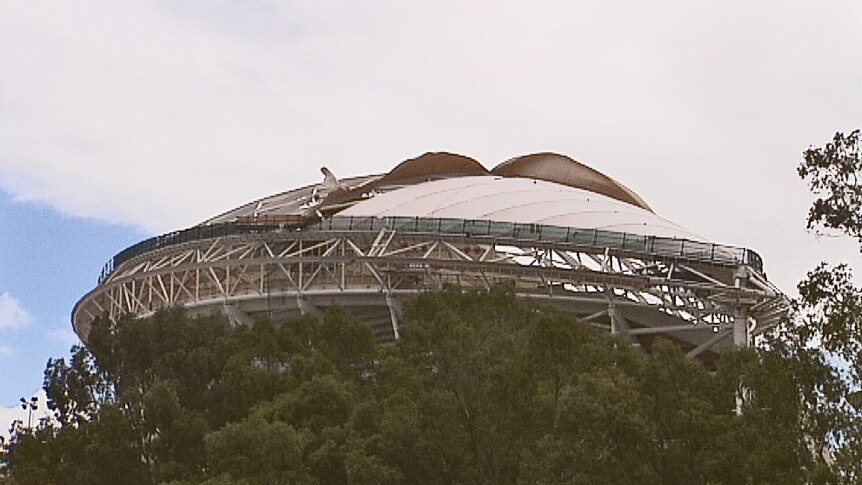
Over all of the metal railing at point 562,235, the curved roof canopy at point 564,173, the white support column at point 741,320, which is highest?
the curved roof canopy at point 564,173

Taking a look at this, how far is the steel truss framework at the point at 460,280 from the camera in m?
62.2

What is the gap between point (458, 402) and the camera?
37594mm

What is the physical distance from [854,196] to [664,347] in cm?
934

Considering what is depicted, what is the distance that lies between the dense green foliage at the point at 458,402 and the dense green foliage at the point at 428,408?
50 millimetres

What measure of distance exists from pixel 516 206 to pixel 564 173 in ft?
46.5

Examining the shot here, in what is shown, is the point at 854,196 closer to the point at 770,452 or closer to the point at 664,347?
the point at 770,452

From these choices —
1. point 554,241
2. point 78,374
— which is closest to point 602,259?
point 554,241

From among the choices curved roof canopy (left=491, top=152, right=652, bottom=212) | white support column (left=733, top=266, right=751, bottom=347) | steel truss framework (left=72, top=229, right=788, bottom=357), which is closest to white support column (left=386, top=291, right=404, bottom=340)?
steel truss framework (left=72, top=229, right=788, bottom=357)

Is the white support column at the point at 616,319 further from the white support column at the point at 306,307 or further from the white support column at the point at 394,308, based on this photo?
the white support column at the point at 306,307

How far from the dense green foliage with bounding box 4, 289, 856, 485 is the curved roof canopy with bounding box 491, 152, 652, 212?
37.5 metres

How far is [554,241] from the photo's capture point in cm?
6300

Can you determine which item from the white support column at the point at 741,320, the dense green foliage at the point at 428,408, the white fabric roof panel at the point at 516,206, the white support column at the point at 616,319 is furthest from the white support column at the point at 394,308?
the dense green foliage at the point at 428,408

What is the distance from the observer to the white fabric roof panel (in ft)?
223

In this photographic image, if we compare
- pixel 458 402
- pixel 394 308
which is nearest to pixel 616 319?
pixel 394 308
